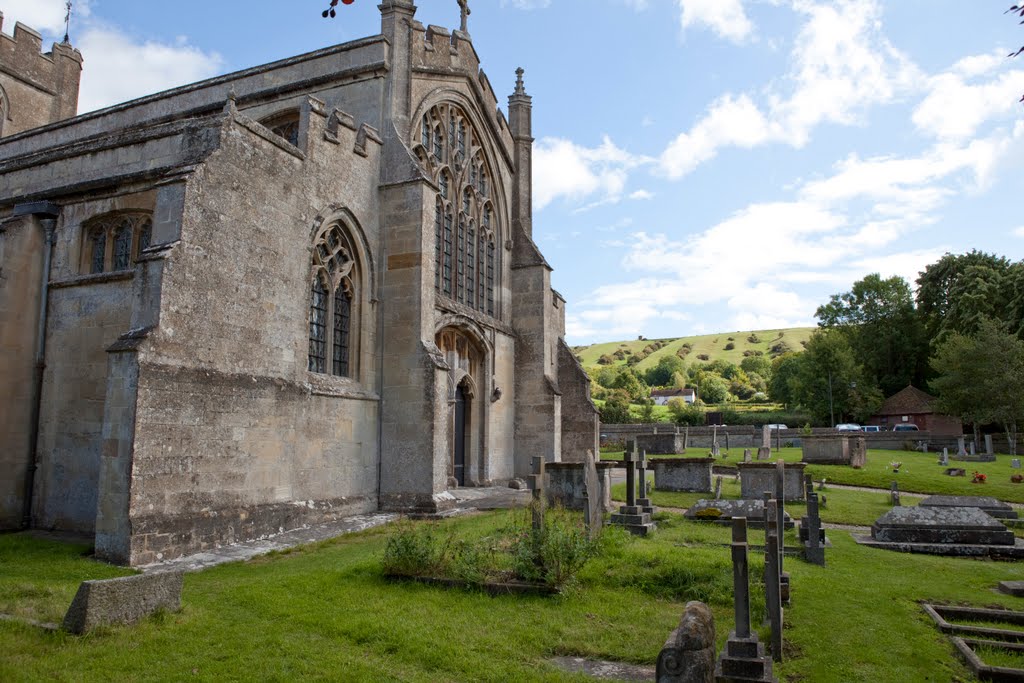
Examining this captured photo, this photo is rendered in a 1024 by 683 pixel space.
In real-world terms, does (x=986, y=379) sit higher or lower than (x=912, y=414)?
higher

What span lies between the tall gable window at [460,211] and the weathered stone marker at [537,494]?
8.47m

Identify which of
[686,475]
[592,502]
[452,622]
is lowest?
[452,622]

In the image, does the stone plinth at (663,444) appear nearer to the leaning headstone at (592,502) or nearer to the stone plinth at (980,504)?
the stone plinth at (980,504)

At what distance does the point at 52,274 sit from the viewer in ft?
42.2

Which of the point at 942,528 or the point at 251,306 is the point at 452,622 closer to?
the point at 251,306

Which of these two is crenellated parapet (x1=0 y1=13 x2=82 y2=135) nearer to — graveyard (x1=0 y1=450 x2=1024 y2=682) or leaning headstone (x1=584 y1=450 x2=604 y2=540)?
graveyard (x1=0 y1=450 x2=1024 y2=682)

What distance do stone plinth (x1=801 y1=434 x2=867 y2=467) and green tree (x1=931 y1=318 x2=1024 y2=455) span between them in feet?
54.5

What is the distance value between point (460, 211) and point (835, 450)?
55.9ft

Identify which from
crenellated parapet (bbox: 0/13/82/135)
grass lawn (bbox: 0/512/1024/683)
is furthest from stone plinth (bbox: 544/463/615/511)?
crenellated parapet (bbox: 0/13/82/135)

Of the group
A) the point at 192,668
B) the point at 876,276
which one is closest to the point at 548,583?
the point at 192,668

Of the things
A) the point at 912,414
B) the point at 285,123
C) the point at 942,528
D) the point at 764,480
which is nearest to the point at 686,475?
the point at 764,480

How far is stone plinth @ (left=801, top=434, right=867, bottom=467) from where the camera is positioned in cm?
2573

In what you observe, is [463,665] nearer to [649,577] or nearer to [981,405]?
[649,577]

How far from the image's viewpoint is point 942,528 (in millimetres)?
11797
